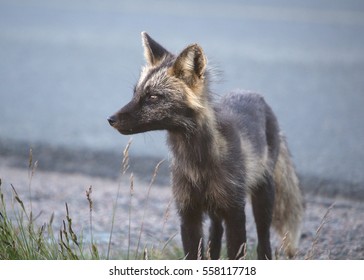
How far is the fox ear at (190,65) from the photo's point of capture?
182 inches

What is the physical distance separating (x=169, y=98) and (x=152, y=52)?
1.40 ft

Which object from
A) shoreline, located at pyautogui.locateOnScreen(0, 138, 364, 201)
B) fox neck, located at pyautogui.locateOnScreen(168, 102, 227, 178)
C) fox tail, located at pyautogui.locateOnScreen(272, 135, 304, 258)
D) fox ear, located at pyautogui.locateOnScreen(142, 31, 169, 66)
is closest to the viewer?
fox neck, located at pyautogui.locateOnScreen(168, 102, 227, 178)

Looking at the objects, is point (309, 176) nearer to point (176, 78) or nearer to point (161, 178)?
point (161, 178)

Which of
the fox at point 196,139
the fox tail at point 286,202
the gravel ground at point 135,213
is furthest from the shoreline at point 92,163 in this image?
the fox at point 196,139

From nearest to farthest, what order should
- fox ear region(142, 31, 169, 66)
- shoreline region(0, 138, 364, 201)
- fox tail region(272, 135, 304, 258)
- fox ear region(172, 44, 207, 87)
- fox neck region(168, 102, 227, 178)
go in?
fox ear region(172, 44, 207, 87) < fox neck region(168, 102, 227, 178) < fox ear region(142, 31, 169, 66) < fox tail region(272, 135, 304, 258) < shoreline region(0, 138, 364, 201)

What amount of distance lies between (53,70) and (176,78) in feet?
21.4

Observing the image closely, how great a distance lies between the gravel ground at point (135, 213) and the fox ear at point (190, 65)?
3.92 feet

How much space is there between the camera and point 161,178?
300 inches

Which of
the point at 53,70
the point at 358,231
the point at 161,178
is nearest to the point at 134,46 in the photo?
the point at 53,70

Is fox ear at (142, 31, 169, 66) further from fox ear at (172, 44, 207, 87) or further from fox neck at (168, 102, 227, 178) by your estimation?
fox neck at (168, 102, 227, 178)

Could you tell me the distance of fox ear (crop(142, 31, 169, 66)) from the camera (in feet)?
16.4

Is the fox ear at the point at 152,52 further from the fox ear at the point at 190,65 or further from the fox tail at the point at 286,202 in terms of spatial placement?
the fox tail at the point at 286,202

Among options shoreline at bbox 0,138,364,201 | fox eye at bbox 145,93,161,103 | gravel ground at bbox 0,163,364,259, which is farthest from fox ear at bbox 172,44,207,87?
shoreline at bbox 0,138,364,201

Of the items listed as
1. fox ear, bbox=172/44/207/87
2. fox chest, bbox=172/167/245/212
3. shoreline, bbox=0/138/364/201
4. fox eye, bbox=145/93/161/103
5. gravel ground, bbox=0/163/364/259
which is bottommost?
gravel ground, bbox=0/163/364/259
